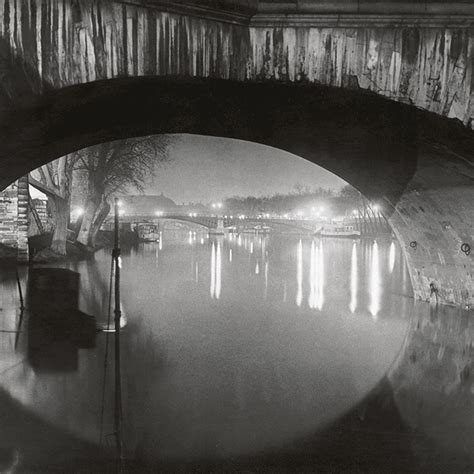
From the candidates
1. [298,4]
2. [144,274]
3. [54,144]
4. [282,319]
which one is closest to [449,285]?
[282,319]

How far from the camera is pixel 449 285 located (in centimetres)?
1225

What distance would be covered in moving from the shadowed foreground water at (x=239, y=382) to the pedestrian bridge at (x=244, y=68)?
3.63 metres

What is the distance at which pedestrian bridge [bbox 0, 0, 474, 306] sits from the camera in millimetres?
6512

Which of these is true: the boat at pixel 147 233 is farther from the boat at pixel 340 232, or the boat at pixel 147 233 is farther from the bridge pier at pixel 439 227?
the bridge pier at pixel 439 227

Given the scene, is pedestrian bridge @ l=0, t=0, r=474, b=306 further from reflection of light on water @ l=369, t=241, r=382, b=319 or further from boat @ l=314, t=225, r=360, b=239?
boat @ l=314, t=225, r=360, b=239

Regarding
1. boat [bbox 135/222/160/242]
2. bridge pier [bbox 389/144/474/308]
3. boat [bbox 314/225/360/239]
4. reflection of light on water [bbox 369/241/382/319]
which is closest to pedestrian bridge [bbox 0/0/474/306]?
bridge pier [bbox 389/144/474/308]

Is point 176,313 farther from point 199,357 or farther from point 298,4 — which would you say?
point 298,4

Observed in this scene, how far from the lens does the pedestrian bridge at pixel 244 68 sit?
651 centimetres

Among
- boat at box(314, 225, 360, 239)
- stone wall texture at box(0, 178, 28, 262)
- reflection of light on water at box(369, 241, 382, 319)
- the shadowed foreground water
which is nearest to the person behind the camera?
the shadowed foreground water

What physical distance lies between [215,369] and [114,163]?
24580 mm

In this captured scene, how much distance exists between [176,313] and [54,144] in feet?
20.3

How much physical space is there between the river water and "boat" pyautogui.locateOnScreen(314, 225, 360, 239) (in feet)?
205

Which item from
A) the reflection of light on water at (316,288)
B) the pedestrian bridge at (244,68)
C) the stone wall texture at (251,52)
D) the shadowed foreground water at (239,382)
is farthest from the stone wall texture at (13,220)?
the stone wall texture at (251,52)

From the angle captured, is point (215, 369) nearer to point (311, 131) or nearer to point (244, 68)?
point (311, 131)
